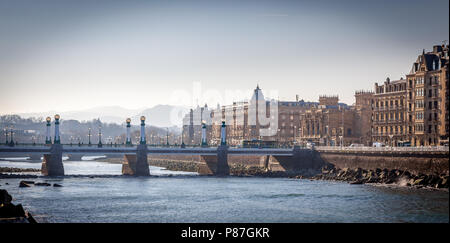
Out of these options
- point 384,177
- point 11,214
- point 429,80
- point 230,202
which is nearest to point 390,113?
point 429,80

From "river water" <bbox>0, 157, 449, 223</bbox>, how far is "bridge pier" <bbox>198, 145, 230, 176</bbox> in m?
25.9

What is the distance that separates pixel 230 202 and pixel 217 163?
54243 mm

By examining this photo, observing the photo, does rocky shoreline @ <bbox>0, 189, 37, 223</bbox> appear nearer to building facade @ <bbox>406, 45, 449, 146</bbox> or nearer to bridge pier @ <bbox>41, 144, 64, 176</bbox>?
bridge pier @ <bbox>41, 144, 64, 176</bbox>

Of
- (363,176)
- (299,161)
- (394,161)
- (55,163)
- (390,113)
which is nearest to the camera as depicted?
(394,161)

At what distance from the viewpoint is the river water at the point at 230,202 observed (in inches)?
2484

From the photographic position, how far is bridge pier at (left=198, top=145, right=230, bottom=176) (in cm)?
12912

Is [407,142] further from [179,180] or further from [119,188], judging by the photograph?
[119,188]

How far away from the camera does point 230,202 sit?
75.9 metres

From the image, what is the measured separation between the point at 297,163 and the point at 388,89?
101 feet

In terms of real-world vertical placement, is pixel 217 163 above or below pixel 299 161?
below

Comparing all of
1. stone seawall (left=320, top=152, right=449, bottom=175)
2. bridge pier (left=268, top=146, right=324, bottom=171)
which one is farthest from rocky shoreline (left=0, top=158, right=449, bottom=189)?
bridge pier (left=268, top=146, right=324, bottom=171)

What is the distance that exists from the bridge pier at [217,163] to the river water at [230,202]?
2590 cm

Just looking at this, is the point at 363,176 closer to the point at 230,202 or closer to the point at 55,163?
the point at 230,202

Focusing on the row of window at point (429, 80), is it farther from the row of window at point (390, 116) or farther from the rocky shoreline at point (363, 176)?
the rocky shoreline at point (363, 176)
